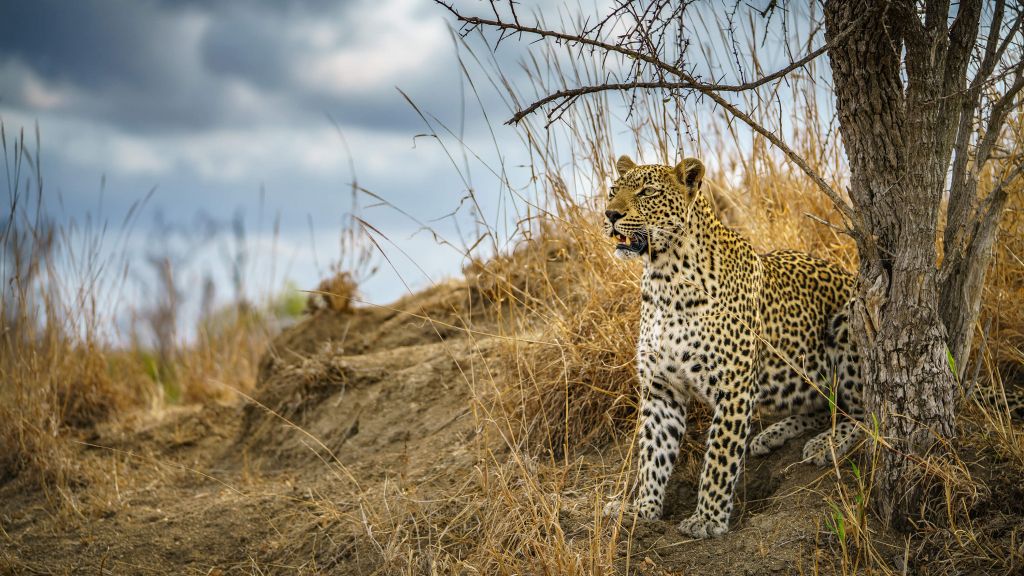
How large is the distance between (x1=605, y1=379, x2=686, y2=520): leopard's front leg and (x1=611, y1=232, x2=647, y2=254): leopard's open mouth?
2.15 ft

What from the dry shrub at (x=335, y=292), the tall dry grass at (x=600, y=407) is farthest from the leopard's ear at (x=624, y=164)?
the dry shrub at (x=335, y=292)

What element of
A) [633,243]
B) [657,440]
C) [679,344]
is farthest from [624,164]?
[657,440]

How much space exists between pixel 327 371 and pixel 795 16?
4.35m

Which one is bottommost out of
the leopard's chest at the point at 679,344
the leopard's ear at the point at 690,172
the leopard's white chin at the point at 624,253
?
the leopard's chest at the point at 679,344

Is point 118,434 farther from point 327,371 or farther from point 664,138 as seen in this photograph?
point 664,138

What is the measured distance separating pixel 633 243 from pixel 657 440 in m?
0.98

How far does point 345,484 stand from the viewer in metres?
5.84

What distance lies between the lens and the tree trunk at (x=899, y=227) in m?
3.96

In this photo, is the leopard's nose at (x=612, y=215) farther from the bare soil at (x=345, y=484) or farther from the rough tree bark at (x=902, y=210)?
the rough tree bark at (x=902, y=210)

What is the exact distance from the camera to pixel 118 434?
7.94 m

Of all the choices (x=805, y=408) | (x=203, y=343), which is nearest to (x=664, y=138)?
(x=805, y=408)

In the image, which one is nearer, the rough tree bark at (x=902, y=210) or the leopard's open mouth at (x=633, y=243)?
the rough tree bark at (x=902, y=210)

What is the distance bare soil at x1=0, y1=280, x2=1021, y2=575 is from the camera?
14.3 feet

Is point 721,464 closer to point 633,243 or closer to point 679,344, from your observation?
point 679,344
